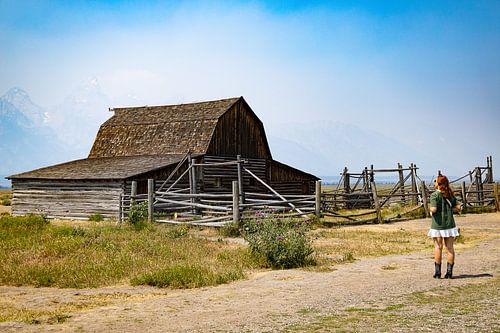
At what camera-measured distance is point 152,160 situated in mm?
32594

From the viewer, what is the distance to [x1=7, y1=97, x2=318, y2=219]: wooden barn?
29750 mm

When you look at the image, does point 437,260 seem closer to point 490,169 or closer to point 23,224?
point 23,224

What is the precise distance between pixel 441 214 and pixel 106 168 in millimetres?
24296

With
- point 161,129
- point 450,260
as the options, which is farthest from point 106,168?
point 450,260

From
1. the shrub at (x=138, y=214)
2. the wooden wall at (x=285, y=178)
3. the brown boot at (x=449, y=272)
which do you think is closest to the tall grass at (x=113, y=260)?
the shrub at (x=138, y=214)

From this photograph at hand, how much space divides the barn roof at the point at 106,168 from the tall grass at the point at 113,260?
956 centimetres

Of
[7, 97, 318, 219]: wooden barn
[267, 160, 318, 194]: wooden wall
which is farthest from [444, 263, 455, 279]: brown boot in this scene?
[267, 160, 318, 194]: wooden wall

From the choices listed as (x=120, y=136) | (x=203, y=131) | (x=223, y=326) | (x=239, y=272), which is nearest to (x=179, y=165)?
(x=203, y=131)

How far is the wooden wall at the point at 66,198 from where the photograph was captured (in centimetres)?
2920

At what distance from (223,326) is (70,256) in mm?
8220

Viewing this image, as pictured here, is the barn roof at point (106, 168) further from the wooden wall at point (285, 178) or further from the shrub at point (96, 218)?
the wooden wall at point (285, 178)

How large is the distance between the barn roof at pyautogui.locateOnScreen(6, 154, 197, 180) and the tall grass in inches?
376

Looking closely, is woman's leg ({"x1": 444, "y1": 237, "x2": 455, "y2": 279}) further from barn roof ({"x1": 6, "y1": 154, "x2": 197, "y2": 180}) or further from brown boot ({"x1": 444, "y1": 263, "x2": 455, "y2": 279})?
barn roof ({"x1": 6, "y1": 154, "x2": 197, "y2": 180})

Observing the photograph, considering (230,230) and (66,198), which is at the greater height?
(66,198)
